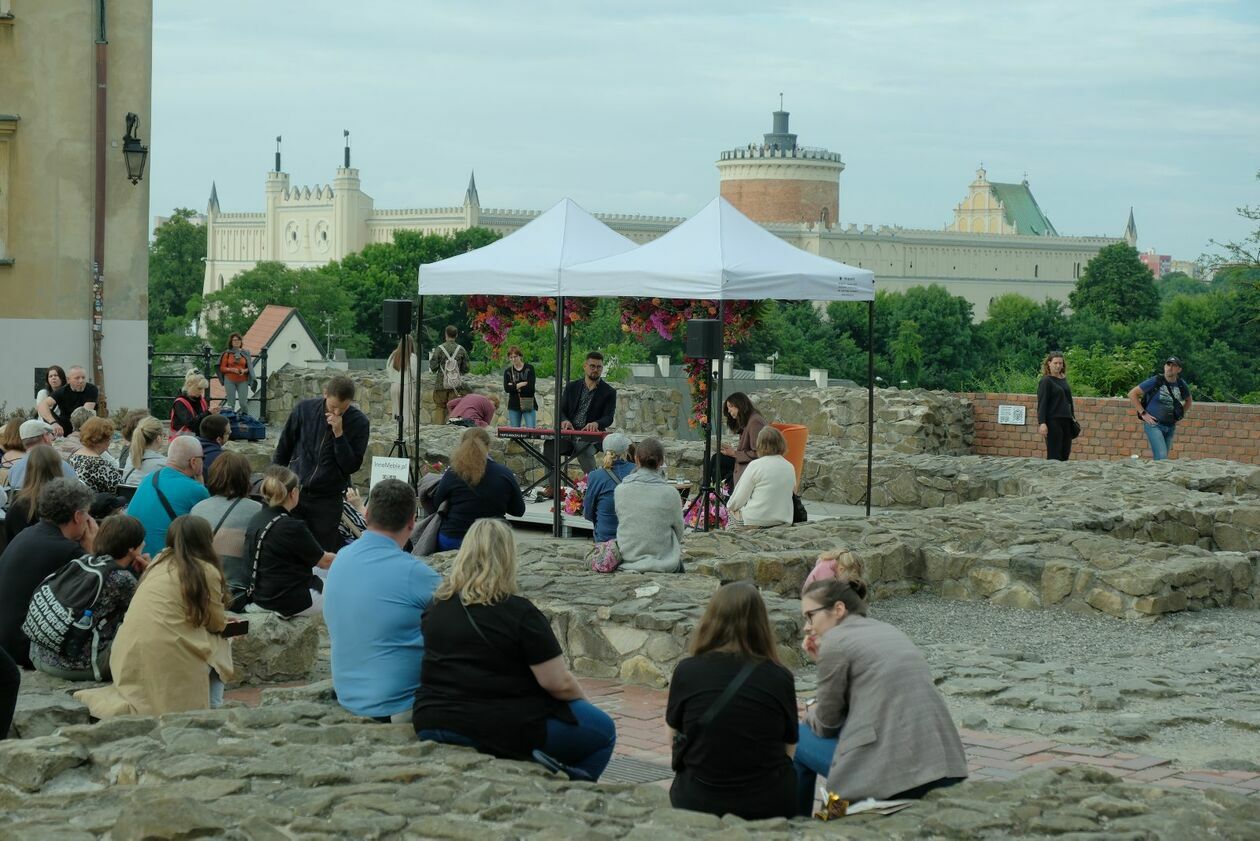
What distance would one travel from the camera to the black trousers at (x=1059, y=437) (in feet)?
56.2

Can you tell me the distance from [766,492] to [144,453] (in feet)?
13.9

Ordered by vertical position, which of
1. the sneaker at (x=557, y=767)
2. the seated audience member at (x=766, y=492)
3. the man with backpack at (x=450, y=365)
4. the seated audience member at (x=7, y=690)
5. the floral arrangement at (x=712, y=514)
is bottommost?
the sneaker at (x=557, y=767)

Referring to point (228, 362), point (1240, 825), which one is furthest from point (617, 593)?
point (228, 362)

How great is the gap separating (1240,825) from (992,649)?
413 centimetres

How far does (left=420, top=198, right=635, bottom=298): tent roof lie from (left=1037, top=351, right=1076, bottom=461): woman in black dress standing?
17.4 feet

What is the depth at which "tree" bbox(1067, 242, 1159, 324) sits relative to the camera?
10969 cm

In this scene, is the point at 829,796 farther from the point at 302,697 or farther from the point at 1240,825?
the point at 302,697

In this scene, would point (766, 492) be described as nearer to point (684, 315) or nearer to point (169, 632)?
point (684, 315)

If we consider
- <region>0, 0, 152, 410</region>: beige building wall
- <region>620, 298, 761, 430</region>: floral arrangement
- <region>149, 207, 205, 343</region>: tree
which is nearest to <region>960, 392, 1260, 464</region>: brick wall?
<region>620, 298, 761, 430</region>: floral arrangement

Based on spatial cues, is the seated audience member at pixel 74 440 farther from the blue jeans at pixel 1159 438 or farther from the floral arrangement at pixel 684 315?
the blue jeans at pixel 1159 438

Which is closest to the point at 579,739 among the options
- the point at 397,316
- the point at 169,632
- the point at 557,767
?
the point at 557,767

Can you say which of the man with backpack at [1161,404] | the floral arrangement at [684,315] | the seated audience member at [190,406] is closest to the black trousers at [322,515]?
the seated audience member at [190,406]

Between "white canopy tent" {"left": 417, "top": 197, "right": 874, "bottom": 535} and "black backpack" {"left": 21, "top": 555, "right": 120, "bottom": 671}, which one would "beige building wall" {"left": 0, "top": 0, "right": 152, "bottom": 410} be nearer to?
"white canopy tent" {"left": 417, "top": 197, "right": 874, "bottom": 535}

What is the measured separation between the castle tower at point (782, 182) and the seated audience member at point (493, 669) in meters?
153
